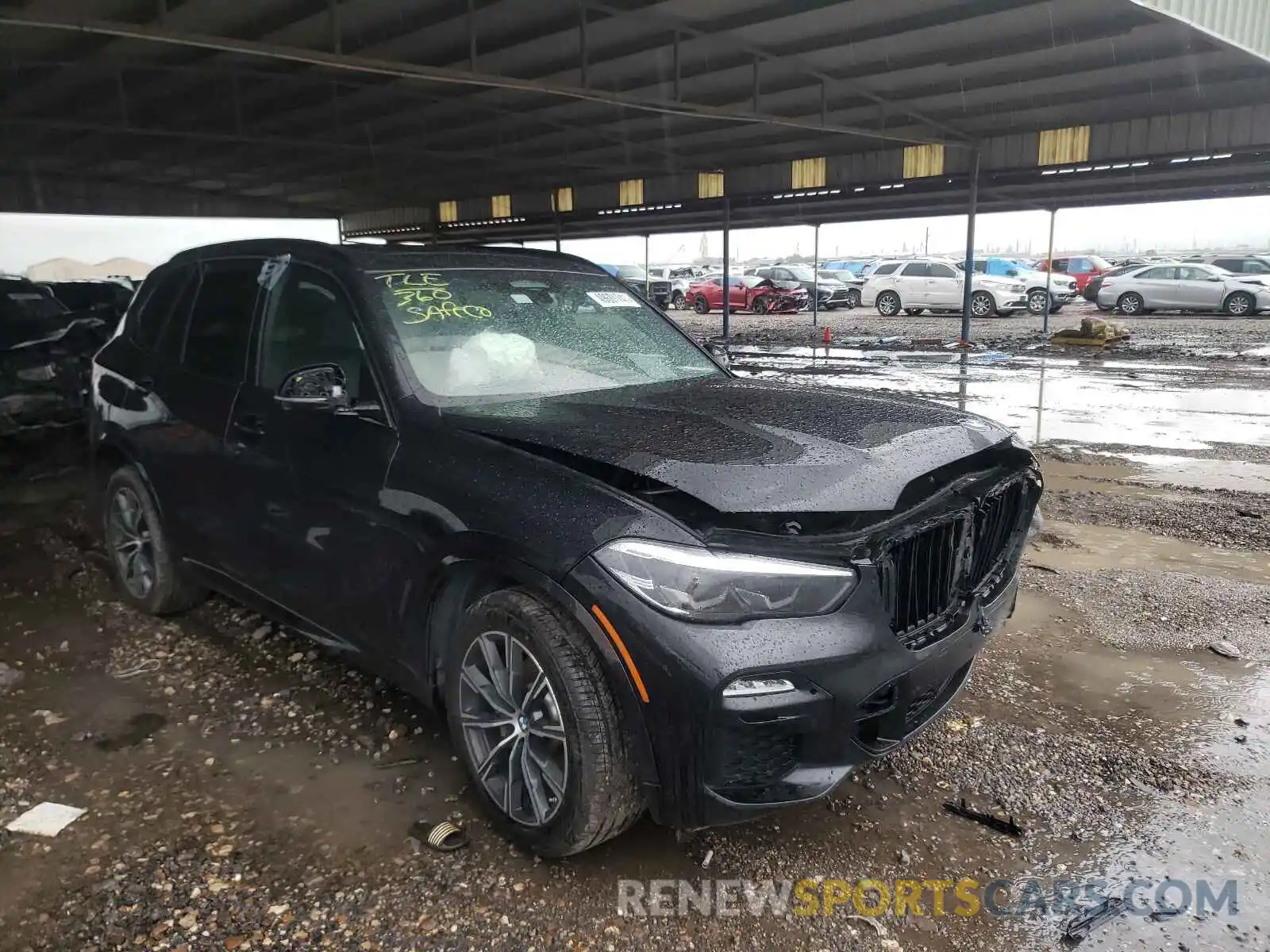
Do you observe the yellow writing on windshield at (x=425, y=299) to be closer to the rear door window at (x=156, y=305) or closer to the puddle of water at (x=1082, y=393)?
the rear door window at (x=156, y=305)

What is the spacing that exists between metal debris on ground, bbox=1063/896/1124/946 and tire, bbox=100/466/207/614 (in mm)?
3721

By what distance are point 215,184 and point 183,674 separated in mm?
24673

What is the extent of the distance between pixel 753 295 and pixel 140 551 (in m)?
28.9

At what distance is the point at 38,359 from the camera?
28.6 ft

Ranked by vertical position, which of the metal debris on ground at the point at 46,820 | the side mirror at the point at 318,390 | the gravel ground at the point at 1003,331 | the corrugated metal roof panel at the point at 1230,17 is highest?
the corrugated metal roof panel at the point at 1230,17

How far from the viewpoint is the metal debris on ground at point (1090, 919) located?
2338 mm

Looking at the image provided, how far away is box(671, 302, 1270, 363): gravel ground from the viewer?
1811cm

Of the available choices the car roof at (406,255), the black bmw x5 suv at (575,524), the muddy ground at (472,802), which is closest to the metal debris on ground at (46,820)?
the muddy ground at (472,802)

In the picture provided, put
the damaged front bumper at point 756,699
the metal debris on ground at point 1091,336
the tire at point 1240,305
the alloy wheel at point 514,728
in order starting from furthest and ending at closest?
1. the tire at point 1240,305
2. the metal debris on ground at point 1091,336
3. the alloy wheel at point 514,728
4. the damaged front bumper at point 756,699

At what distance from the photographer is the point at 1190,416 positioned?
403 inches

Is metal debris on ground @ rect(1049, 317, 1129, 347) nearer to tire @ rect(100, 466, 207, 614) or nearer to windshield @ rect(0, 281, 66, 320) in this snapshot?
windshield @ rect(0, 281, 66, 320)

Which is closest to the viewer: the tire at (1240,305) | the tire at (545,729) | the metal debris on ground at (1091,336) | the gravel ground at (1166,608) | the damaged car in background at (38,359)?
the tire at (545,729)

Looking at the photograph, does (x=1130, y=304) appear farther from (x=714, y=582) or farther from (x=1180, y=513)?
(x=714, y=582)

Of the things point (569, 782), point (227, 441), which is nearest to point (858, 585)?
point (569, 782)
